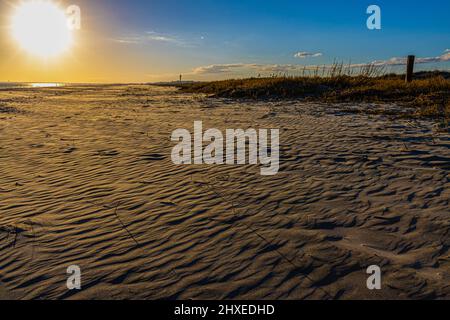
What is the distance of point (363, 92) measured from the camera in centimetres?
1812

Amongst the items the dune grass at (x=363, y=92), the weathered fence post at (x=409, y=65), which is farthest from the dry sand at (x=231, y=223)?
the weathered fence post at (x=409, y=65)

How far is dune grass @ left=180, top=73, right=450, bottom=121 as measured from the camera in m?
13.3

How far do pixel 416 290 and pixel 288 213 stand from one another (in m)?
1.75

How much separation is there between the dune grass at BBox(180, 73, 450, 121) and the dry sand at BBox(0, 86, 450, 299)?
20.9ft
